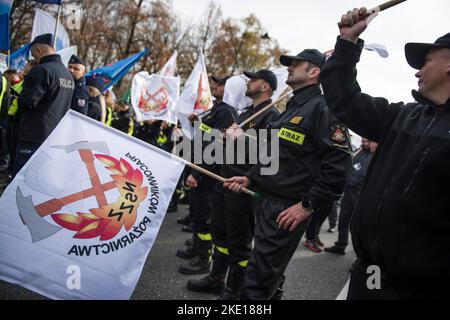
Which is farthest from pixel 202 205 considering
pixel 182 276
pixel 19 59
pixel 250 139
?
pixel 19 59

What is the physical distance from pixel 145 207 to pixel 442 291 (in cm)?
170

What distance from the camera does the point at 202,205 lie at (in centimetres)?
421

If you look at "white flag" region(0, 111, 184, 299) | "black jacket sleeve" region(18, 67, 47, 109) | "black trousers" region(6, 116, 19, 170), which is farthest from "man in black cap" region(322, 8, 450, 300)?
"black trousers" region(6, 116, 19, 170)

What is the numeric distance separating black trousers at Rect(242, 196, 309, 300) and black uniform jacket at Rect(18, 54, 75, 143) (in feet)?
8.54

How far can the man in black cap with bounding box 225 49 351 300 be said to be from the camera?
2320 millimetres

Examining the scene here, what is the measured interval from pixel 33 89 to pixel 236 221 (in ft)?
8.10

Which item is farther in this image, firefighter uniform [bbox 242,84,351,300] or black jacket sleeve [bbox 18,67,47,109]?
black jacket sleeve [bbox 18,67,47,109]

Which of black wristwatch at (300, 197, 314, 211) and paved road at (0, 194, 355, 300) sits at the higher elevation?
Answer: black wristwatch at (300, 197, 314, 211)

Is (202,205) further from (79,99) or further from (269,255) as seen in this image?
(79,99)

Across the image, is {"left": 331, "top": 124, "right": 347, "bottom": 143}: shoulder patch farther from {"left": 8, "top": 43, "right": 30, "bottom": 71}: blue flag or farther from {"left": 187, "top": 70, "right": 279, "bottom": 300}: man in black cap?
{"left": 8, "top": 43, "right": 30, "bottom": 71}: blue flag

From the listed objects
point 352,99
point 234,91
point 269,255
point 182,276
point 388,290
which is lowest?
point 182,276

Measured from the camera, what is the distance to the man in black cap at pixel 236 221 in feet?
10.4
